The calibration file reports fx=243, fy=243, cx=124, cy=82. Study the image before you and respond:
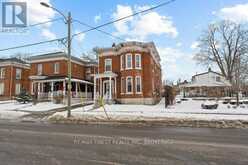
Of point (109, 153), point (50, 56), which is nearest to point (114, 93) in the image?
point (50, 56)

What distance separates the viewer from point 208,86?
167 feet

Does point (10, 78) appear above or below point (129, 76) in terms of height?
above

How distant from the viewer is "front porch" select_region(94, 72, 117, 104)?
30.7 meters

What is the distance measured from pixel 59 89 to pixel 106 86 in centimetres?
829

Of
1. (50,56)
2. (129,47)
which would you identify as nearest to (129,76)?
(129,47)

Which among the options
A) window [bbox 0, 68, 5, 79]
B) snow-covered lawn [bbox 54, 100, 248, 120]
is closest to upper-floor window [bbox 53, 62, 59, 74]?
window [bbox 0, 68, 5, 79]

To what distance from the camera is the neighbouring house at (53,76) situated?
34500mm

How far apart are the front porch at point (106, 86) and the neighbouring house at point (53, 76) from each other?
9.94 ft

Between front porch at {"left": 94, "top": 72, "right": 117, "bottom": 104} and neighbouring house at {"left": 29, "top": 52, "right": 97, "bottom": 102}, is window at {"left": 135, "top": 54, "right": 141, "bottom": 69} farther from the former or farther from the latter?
neighbouring house at {"left": 29, "top": 52, "right": 97, "bottom": 102}

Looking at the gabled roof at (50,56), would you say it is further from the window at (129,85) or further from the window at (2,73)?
the window at (129,85)

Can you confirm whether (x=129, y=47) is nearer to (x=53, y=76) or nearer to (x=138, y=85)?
(x=138, y=85)

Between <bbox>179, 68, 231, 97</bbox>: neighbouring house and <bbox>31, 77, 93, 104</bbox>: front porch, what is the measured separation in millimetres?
19535

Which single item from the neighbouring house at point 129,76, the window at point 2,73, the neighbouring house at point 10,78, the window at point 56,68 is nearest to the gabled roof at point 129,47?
the neighbouring house at point 129,76

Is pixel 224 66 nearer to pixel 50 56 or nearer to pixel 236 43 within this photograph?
pixel 236 43
